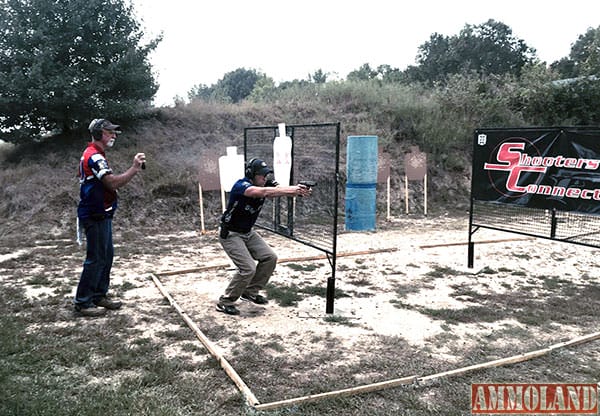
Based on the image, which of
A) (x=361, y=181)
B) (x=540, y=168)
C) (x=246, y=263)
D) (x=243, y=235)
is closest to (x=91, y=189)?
Answer: (x=243, y=235)

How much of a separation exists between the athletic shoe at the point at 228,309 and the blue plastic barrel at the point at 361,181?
4.88 metres

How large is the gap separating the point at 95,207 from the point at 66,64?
7854 millimetres

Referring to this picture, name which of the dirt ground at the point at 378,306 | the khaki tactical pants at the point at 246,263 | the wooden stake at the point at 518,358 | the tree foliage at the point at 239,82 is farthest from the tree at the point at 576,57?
the tree foliage at the point at 239,82

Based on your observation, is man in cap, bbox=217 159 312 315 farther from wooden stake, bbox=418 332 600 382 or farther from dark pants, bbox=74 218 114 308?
wooden stake, bbox=418 332 600 382

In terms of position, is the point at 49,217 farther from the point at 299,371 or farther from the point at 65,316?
the point at 299,371

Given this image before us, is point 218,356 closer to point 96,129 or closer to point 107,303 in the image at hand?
point 107,303

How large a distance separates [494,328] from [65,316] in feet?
13.2

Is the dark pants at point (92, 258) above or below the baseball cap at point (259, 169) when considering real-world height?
below

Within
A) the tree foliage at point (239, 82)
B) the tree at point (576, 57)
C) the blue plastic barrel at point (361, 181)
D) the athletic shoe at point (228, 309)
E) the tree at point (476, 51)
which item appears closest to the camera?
the athletic shoe at point (228, 309)

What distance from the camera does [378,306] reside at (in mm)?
4785

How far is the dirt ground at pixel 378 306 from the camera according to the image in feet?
11.4

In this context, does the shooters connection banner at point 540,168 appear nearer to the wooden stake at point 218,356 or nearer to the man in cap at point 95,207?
the wooden stake at point 218,356

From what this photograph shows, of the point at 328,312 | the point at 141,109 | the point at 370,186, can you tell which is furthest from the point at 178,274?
the point at 141,109

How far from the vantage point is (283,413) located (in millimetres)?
2707
